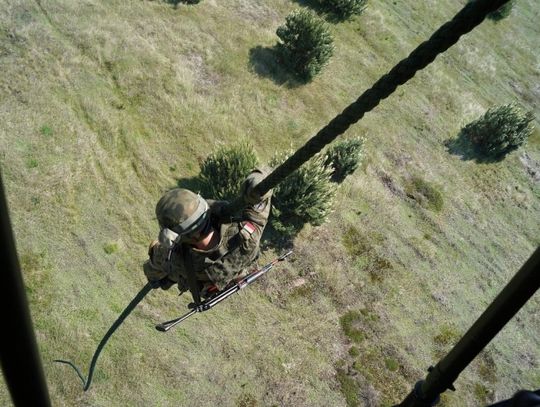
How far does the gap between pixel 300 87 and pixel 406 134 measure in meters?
5.35

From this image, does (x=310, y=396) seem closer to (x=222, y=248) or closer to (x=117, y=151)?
(x=222, y=248)

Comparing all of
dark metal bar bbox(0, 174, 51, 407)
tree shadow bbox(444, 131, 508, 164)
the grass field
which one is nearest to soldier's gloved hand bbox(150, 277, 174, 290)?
the grass field

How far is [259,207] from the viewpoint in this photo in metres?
6.98

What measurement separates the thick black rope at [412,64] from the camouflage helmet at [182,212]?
123 inches

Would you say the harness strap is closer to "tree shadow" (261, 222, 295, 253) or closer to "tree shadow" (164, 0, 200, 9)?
"tree shadow" (261, 222, 295, 253)

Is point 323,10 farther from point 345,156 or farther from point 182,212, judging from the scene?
point 182,212

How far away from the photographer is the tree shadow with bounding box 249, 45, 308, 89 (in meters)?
20.3

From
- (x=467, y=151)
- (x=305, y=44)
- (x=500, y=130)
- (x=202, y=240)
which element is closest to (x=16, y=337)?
(x=202, y=240)

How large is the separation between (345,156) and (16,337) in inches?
652

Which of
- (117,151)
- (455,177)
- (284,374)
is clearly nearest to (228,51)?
(117,151)

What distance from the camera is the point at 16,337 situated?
1.56 m

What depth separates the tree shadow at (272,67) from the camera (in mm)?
20297

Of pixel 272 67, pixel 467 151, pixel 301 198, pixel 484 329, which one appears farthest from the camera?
pixel 467 151

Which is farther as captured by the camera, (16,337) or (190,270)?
(190,270)
